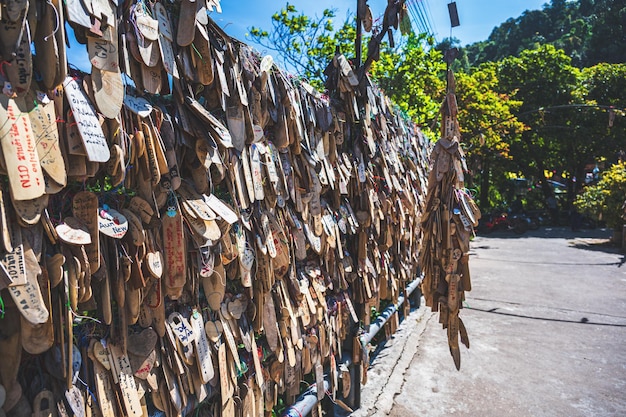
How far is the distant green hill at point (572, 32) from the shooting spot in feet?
79.3

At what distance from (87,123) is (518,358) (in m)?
3.81

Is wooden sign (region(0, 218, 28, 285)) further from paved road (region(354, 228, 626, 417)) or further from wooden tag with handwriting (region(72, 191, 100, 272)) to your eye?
paved road (region(354, 228, 626, 417))

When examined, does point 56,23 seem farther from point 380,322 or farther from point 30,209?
point 380,322

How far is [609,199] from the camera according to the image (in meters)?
10.4

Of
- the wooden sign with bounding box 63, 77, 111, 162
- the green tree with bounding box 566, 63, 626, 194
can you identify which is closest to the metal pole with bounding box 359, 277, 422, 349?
the wooden sign with bounding box 63, 77, 111, 162

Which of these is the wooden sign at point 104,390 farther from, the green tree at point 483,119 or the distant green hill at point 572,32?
the distant green hill at point 572,32

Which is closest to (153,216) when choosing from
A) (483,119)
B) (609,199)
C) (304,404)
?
(304,404)

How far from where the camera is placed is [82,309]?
1.03 metres

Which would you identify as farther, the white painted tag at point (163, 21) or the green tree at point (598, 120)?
the green tree at point (598, 120)

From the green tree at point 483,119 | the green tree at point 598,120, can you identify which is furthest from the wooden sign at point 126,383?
the green tree at point 598,120

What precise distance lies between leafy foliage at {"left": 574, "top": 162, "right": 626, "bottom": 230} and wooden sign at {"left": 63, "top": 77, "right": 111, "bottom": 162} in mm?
11958

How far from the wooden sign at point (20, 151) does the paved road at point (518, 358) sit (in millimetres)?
2527

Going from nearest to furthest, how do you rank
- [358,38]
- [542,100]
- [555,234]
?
[358,38]
[555,234]
[542,100]

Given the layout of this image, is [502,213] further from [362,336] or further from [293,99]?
[293,99]
